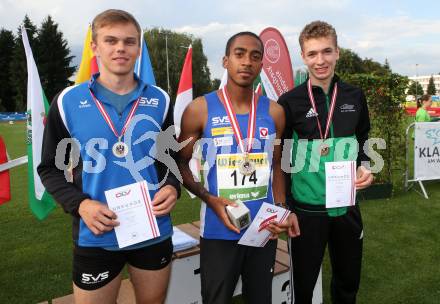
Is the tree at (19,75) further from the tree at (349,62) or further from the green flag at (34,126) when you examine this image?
the green flag at (34,126)

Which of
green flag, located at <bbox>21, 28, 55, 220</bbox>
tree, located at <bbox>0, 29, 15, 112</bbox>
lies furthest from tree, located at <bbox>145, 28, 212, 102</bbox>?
green flag, located at <bbox>21, 28, 55, 220</bbox>

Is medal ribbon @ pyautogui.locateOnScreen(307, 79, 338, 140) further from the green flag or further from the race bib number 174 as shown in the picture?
the green flag

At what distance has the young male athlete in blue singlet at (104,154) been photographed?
6.30 feet

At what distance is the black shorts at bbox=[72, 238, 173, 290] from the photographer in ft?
6.38

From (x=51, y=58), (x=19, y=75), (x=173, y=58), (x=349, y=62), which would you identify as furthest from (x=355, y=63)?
(x=19, y=75)

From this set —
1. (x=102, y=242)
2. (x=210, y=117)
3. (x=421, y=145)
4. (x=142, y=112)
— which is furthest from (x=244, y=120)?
(x=421, y=145)

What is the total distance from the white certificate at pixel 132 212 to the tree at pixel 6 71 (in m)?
55.2

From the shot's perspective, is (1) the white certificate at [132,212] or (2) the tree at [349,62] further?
(2) the tree at [349,62]

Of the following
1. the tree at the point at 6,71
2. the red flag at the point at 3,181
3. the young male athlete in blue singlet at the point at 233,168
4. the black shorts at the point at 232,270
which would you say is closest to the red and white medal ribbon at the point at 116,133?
the young male athlete in blue singlet at the point at 233,168

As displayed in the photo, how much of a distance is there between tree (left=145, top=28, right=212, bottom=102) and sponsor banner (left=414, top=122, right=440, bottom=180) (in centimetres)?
3713

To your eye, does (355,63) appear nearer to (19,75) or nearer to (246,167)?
(19,75)

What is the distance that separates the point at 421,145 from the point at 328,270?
4305 millimetres

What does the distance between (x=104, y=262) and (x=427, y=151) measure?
7.29 meters

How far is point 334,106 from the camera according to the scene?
8.71 feet
